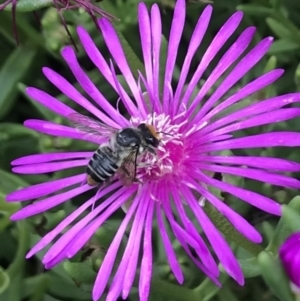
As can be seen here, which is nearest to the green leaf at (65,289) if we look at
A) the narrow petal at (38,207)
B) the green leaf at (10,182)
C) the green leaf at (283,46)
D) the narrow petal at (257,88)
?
the green leaf at (10,182)

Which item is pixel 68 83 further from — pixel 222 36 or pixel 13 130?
pixel 13 130

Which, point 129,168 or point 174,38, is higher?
point 174,38

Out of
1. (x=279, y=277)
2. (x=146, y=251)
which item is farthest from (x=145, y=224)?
(x=279, y=277)

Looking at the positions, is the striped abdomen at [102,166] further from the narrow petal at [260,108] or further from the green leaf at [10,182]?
the green leaf at [10,182]

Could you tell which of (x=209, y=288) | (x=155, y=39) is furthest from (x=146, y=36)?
(x=209, y=288)

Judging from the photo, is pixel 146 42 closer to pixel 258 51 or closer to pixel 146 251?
pixel 258 51
